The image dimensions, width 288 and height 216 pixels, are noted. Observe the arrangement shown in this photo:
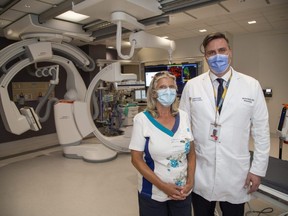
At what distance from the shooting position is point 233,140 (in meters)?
1.46

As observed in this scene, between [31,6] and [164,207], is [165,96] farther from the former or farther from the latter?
[31,6]

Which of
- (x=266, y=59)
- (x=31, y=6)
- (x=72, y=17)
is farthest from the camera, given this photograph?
(x=266, y=59)

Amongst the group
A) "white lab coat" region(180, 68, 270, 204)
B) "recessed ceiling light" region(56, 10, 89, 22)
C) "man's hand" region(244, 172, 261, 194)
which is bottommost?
"man's hand" region(244, 172, 261, 194)

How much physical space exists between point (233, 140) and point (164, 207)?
2.03 feet

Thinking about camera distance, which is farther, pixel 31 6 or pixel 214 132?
pixel 31 6

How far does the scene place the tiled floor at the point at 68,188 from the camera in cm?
262

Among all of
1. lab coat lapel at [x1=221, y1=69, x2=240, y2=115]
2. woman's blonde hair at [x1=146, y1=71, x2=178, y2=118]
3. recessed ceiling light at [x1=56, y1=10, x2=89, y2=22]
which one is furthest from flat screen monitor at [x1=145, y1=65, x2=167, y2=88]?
lab coat lapel at [x1=221, y1=69, x2=240, y2=115]

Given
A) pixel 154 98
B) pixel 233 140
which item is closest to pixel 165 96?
pixel 154 98

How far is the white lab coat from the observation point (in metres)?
1.45

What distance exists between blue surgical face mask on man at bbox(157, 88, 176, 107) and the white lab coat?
191mm

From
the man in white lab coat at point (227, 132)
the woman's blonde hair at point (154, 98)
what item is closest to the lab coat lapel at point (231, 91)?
the man in white lab coat at point (227, 132)

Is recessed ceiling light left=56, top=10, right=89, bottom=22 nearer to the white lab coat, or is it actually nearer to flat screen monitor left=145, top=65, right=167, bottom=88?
flat screen monitor left=145, top=65, right=167, bottom=88

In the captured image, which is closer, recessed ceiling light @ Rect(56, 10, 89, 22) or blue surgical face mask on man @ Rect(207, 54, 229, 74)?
blue surgical face mask on man @ Rect(207, 54, 229, 74)

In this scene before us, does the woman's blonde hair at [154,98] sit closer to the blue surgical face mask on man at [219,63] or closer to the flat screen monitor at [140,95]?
the blue surgical face mask on man at [219,63]
